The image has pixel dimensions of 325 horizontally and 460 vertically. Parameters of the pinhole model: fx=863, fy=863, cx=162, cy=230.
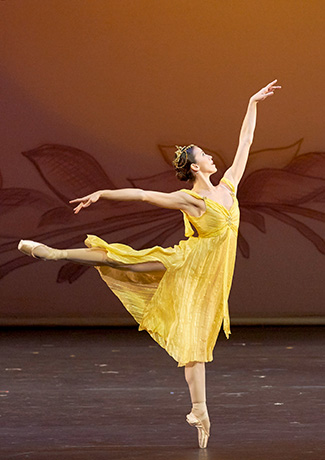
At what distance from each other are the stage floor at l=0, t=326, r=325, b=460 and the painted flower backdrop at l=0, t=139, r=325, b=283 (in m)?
0.73

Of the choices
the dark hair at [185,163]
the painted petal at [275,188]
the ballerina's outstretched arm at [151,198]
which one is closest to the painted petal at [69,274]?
the painted petal at [275,188]

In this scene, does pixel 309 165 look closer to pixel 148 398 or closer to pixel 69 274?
pixel 69 274

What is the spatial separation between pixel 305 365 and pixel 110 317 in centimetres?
203

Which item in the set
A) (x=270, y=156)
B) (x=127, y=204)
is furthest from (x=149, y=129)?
(x=270, y=156)

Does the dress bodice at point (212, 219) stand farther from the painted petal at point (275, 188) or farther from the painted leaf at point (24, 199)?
the painted leaf at point (24, 199)

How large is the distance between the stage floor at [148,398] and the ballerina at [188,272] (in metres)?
0.29

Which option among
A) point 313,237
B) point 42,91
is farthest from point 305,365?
point 42,91

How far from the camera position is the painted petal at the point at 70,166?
21.2 feet

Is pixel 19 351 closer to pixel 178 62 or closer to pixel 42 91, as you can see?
pixel 42 91

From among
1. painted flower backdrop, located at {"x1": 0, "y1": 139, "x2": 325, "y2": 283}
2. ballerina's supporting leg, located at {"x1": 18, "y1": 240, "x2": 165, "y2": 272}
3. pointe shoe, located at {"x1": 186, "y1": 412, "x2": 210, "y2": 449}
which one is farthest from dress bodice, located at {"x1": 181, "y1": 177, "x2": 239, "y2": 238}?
painted flower backdrop, located at {"x1": 0, "y1": 139, "x2": 325, "y2": 283}

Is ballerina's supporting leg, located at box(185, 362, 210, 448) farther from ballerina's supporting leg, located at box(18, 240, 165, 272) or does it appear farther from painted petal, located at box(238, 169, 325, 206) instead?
painted petal, located at box(238, 169, 325, 206)

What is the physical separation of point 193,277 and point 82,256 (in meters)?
0.44

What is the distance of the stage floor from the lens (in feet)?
10.6

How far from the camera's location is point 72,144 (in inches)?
255
